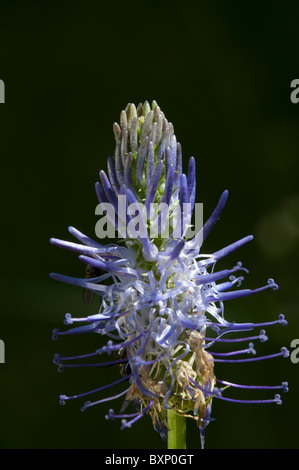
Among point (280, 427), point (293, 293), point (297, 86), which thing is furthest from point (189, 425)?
point (297, 86)

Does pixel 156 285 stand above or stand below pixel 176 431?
above

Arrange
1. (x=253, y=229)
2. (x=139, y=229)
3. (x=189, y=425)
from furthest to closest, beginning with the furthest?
1. (x=253, y=229)
2. (x=189, y=425)
3. (x=139, y=229)

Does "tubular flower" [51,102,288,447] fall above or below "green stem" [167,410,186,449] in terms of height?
above

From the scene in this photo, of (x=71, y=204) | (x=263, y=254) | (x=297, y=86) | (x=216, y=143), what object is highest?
(x=297, y=86)

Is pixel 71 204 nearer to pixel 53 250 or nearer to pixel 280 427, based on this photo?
pixel 53 250

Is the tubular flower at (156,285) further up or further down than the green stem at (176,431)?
further up
